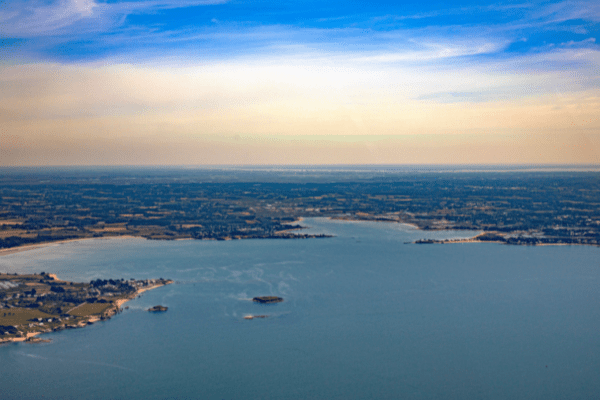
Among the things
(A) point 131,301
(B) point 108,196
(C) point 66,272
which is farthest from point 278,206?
(A) point 131,301

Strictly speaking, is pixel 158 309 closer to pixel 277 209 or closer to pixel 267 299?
pixel 267 299

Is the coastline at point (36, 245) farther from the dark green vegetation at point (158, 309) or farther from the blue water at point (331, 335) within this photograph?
the dark green vegetation at point (158, 309)

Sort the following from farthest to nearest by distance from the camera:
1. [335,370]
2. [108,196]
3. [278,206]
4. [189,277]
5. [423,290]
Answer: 1. [108,196]
2. [278,206]
3. [189,277]
4. [423,290]
5. [335,370]

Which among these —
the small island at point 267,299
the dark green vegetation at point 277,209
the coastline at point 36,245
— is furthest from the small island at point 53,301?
the dark green vegetation at point 277,209

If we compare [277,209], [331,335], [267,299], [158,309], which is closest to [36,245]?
[158,309]

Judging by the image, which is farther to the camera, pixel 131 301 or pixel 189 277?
pixel 189 277

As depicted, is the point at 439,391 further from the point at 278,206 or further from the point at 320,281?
the point at 278,206

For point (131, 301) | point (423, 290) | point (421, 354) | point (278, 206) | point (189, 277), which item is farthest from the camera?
point (278, 206)
